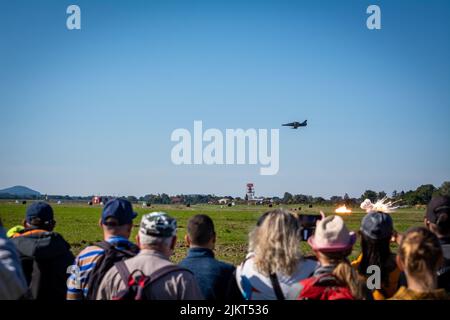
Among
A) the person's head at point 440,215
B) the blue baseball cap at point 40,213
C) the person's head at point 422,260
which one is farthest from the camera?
the blue baseball cap at point 40,213

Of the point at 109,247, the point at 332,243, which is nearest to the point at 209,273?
the point at 109,247

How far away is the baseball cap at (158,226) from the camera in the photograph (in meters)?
4.97

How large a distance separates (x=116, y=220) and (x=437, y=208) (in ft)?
11.4

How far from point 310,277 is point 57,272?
2.99 m

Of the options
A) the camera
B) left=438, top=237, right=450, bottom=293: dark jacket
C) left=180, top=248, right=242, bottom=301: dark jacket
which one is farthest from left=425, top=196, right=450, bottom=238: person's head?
left=180, top=248, right=242, bottom=301: dark jacket

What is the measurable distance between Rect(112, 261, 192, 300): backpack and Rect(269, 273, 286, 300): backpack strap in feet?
2.93

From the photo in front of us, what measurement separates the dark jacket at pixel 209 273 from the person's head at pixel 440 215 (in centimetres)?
226

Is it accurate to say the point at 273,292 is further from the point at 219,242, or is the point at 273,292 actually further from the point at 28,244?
the point at 219,242

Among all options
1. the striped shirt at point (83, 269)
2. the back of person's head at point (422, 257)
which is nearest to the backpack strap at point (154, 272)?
the striped shirt at point (83, 269)

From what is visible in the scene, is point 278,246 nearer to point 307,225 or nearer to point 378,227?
point 307,225

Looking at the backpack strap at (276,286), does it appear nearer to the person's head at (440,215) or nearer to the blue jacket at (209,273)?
the blue jacket at (209,273)
